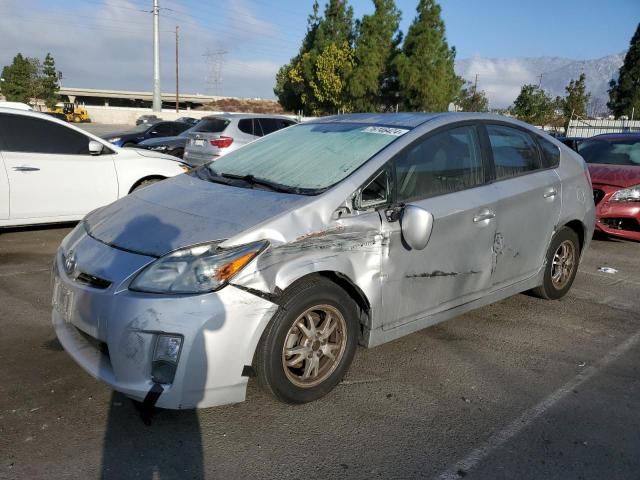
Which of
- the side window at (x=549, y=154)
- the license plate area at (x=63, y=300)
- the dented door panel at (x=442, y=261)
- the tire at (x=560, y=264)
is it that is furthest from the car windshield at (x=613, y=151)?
the license plate area at (x=63, y=300)

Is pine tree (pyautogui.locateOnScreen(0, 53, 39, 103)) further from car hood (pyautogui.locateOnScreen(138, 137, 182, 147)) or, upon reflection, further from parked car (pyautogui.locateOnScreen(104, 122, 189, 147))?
car hood (pyautogui.locateOnScreen(138, 137, 182, 147))

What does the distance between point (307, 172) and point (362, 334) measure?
1.06m

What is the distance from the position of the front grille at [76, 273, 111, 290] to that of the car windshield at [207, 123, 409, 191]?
1200 millimetres

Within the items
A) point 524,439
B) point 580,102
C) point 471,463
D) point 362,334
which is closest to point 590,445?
point 524,439

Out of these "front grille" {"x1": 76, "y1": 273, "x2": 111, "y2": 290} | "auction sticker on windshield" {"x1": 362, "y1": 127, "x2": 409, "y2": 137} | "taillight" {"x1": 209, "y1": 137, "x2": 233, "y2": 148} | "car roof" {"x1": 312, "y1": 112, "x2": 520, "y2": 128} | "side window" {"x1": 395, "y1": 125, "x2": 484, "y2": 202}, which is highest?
"car roof" {"x1": 312, "y1": 112, "x2": 520, "y2": 128}

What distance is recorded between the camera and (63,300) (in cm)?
306

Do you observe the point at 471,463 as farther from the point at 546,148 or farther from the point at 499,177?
the point at 546,148

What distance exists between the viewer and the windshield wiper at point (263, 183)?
336 cm

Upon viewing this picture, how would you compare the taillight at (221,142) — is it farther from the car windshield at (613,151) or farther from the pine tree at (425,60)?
the pine tree at (425,60)

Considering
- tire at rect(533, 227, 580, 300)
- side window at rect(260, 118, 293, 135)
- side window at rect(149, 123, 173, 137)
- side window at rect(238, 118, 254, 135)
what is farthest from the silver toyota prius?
side window at rect(149, 123, 173, 137)

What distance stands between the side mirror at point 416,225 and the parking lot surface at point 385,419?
3.04 feet

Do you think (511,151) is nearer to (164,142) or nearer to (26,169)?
(26,169)

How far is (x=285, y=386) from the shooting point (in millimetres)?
3002

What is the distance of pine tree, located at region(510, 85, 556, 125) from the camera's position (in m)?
43.0
